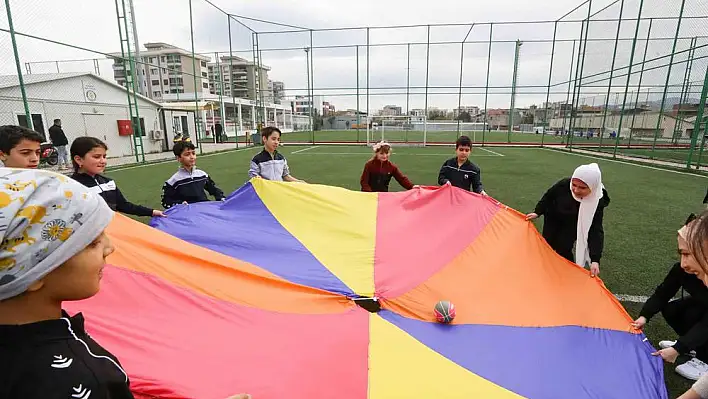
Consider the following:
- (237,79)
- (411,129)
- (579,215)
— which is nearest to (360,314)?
(579,215)

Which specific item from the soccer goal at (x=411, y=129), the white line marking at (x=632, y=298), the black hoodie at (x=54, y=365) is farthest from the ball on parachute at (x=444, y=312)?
the soccer goal at (x=411, y=129)

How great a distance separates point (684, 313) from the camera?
2.35 metres

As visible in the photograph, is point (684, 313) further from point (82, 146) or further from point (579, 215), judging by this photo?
point (82, 146)

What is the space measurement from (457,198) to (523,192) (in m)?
4.94

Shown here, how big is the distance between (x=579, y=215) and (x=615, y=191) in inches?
240

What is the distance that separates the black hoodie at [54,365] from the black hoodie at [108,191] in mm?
2597

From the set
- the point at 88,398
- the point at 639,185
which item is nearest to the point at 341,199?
the point at 88,398

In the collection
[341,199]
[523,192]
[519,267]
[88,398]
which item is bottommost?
[523,192]

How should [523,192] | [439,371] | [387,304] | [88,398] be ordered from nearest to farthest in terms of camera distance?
[88,398]
[439,371]
[387,304]
[523,192]

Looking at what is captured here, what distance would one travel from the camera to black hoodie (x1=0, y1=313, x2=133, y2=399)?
2.19ft

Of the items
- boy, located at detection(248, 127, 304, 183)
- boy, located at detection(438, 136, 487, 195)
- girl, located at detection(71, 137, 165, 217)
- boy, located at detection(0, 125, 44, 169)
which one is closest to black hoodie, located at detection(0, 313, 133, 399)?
girl, located at detection(71, 137, 165, 217)

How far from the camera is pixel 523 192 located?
7586 mm

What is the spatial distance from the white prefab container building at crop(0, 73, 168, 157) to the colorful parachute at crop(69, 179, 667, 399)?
10983 millimetres

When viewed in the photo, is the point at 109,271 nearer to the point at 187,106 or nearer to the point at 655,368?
the point at 655,368
